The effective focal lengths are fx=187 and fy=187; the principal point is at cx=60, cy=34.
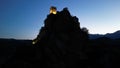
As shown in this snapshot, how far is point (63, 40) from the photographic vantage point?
287 ft

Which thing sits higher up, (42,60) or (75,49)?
(75,49)

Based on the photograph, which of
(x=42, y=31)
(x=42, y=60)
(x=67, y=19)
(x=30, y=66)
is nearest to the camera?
(x=30, y=66)

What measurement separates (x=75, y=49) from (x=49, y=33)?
15.6m

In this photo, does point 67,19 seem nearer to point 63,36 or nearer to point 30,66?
point 63,36

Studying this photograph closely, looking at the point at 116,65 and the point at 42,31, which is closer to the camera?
the point at 116,65

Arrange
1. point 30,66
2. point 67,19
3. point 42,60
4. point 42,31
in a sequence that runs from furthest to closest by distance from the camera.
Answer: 1. point 42,31
2. point 67,19
3. point 42,60
4. point 30,66

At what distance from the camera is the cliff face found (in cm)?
8619

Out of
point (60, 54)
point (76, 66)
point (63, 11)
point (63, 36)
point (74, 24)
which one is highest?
point (63, 11)

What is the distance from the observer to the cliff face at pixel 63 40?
86.2 m

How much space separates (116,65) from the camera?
87750 mm

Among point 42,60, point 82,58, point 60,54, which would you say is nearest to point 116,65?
point 82,58

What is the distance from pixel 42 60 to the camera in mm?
85750

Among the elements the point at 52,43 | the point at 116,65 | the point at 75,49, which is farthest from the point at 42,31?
the point at 116,65

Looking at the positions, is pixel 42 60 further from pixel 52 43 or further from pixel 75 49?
pixel 75 49
